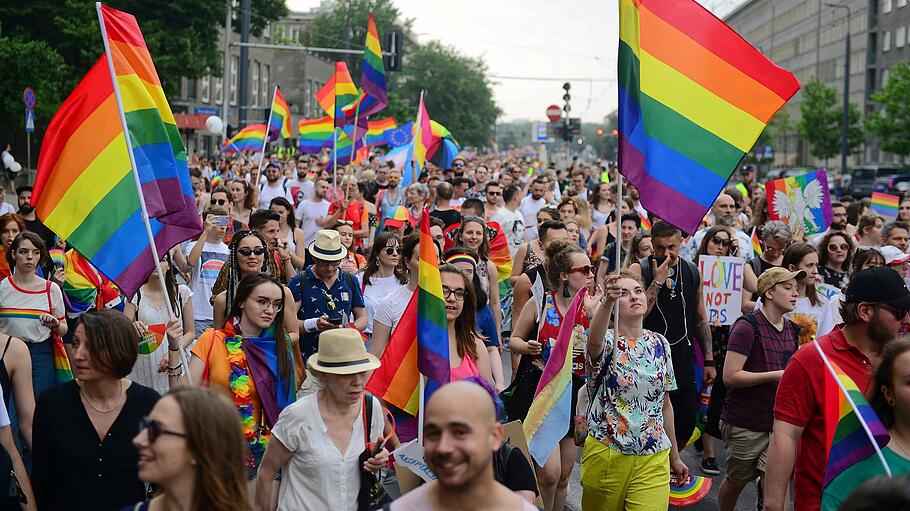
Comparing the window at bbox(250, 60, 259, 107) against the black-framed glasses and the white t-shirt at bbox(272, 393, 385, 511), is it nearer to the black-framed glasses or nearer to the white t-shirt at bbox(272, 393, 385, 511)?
the white t-shirt at bbox(272, 393, 385, 511)

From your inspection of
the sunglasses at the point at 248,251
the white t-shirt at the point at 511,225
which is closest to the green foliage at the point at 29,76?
the white t-shirt at the point at 511,225

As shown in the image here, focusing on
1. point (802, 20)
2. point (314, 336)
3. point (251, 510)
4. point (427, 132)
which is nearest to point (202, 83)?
point (427, 132)

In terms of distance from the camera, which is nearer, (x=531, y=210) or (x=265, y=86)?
(x=531, y=210)

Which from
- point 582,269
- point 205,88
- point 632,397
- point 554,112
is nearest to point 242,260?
point 582,269

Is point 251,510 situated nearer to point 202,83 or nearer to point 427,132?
point 427,132

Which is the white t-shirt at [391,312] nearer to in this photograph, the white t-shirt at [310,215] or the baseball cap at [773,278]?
the baseball cap at [773,278]

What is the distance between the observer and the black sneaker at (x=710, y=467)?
820 centimetres

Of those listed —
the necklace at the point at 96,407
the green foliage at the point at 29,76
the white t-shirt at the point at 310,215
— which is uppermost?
the green foliage at the point at 29,76

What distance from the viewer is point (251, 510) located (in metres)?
3.37

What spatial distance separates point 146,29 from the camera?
36000mm

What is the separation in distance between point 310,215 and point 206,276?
16.1ft

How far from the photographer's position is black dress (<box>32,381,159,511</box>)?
4395 mm

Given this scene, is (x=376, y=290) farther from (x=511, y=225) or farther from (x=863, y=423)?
(x=863, y=423)

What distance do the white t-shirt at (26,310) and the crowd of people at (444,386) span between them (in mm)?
16
